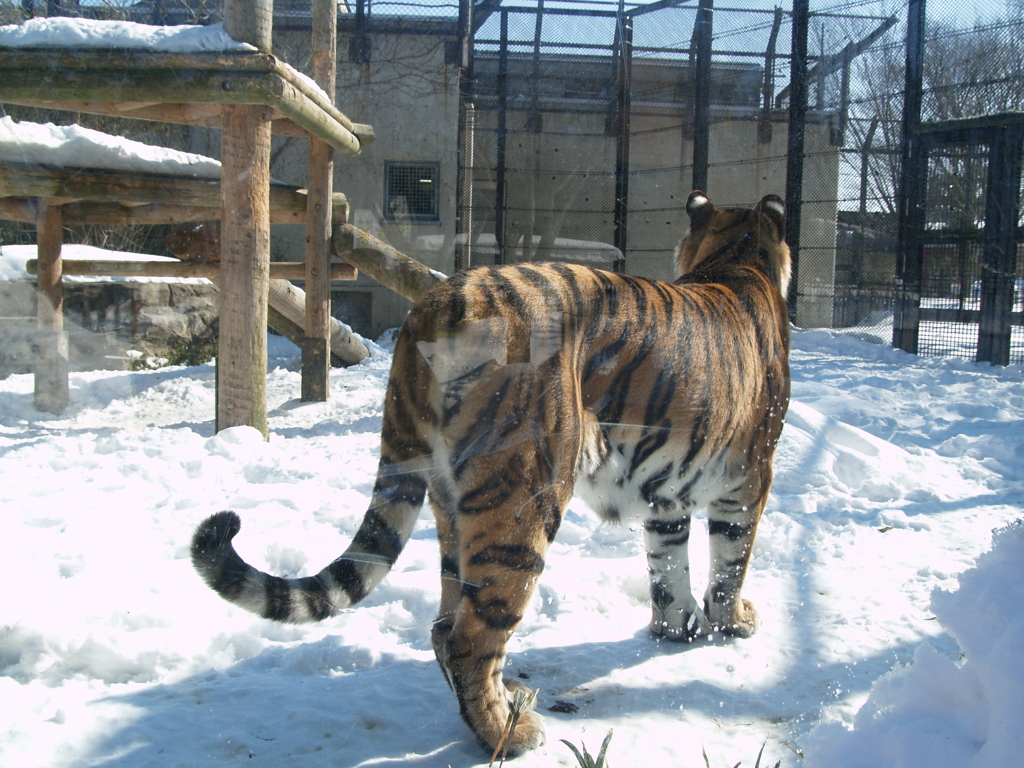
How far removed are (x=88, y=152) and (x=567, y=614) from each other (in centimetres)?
183

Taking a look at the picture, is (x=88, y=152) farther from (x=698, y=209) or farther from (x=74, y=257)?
(x=698, y=209)

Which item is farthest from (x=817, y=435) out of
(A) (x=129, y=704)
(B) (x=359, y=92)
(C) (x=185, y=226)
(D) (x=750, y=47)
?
(C) (x=185, y=226)

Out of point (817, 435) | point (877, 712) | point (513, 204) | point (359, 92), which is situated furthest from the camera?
point (817, 435)

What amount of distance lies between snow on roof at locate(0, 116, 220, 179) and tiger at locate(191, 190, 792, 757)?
4.09 ft

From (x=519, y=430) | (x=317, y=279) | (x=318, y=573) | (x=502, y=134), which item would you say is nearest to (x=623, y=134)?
(x=502, y=134)

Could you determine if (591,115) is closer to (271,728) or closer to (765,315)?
(765,315)

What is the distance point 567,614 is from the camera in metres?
1.56

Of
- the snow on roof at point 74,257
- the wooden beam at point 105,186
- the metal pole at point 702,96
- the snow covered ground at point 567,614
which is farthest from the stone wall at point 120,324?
the metal pole at point 702,96

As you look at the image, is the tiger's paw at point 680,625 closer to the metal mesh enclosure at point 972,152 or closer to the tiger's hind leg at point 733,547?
the tiger's hind leg at point 733,547

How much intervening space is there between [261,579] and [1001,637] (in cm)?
97

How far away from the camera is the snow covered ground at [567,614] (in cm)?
94

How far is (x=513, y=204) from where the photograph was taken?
1.20 meters

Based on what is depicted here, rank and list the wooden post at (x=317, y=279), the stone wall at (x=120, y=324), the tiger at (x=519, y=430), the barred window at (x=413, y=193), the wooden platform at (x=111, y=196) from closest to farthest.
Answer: the tiger at (x=519, y=430) < the barred window at (x=413, y=193) < the wooden platform at (x=111, y=196) < the stone wall at (x=120, y=324) < the wooden post at (x=317, y=279)

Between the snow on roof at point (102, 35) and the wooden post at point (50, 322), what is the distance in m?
0.85
